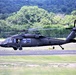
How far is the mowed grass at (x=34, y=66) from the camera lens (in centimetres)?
2217

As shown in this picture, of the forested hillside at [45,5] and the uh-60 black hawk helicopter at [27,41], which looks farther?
the forested hillside at [45,5]

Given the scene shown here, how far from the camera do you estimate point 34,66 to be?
81.4ft

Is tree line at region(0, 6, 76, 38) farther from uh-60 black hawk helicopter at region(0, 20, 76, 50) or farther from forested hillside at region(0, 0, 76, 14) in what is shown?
uh-60 black hawk helicopter at region(0, 20, 76, 50)

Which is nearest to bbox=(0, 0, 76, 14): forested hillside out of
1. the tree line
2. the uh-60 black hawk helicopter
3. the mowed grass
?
the tree line

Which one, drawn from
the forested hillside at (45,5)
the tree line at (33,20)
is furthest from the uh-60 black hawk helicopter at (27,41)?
the forested hillside at (45,5)

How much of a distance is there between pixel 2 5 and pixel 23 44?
4274 inches

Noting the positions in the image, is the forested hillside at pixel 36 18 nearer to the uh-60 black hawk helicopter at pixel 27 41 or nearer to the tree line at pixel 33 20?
the tree line at pixel 33 20

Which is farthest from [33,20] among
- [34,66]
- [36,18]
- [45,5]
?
[34,66]

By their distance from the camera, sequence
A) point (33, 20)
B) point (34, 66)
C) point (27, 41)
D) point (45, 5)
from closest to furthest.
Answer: point (34, 66) < point (27, 41) < point (33, 20) < point (45, 5)

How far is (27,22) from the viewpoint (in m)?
112

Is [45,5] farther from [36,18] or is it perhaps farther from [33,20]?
[33,20]

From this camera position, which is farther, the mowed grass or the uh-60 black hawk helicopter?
the uh-60 black hawk helicopter

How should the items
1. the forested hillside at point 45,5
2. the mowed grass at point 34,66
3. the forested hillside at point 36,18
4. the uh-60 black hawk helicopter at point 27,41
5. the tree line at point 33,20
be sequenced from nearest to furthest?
the mowed grass at point 34,66 < the uh-60 black hawk helicopter at point 27,41 < the forested hillside at point 36,18 < the tree line at point 33,20 < the forested hillside at point 45,5

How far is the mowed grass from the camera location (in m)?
22.2
